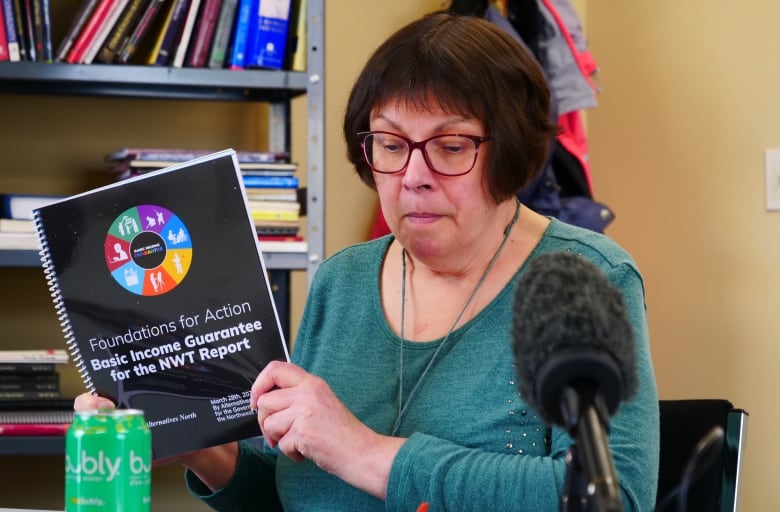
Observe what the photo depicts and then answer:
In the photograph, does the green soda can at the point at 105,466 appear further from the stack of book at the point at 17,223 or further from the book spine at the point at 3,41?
the book spine at the point at 3,41

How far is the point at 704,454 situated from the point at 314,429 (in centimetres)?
43

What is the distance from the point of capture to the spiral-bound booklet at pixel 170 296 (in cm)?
107

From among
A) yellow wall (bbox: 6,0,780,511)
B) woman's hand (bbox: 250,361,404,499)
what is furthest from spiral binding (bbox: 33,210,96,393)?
yellow wall (bbox: 6,0,780,511)

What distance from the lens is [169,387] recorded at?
1.11m

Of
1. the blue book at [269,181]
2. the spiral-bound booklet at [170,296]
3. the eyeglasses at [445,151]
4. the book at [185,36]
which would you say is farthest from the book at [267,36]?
the spiral-bound booklet at [170,296]

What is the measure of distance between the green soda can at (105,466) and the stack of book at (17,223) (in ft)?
4.23

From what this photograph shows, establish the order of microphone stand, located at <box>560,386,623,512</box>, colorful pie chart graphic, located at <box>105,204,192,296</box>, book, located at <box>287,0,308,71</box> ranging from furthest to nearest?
book, located at <box>287,0,308,71</box> < colorful pie chart graphic, located at <box>105,204,192,296</box> < microphone stand, located at <box>560,386,623,512</box>

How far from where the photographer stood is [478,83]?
4.07 feet

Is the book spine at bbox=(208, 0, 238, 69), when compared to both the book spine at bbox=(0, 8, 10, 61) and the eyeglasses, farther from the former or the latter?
the eyeglasses

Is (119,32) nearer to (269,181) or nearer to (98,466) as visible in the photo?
(269,181)

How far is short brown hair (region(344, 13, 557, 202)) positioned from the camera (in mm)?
1243

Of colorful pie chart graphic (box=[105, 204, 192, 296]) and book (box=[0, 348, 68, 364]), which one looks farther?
book (box=[0, 348, 68, 364])

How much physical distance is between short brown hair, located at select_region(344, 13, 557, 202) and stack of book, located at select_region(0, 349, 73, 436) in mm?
1040

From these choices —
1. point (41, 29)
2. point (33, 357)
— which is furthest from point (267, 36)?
point (33, 357)
